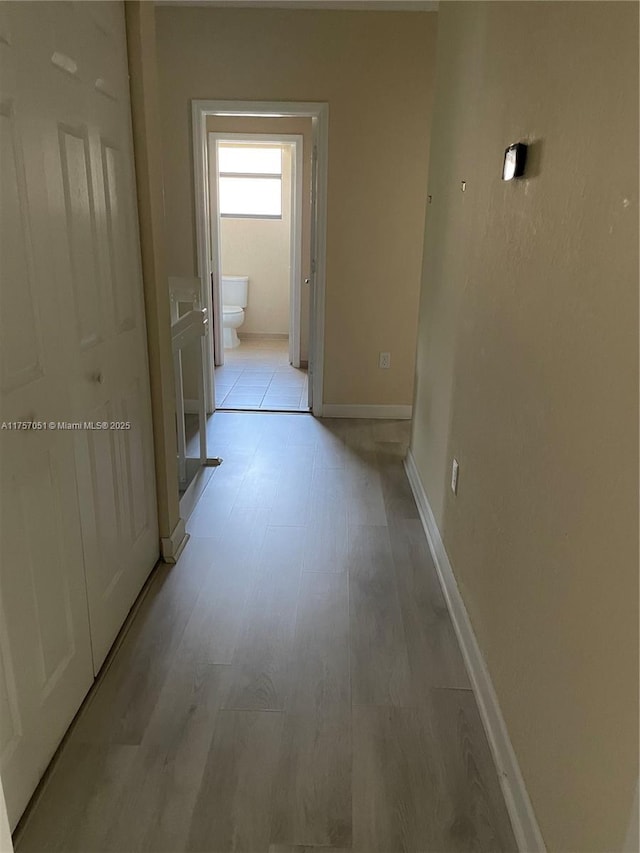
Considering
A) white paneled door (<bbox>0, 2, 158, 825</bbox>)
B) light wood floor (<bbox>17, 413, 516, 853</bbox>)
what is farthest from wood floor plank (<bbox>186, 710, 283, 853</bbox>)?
white paneled door (<bbox>0, 2, 158, 825</bbox>)

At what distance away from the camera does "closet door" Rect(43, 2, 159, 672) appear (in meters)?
1.56

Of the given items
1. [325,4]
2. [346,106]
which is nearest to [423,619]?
[346,106]

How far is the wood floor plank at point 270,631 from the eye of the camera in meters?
1.84

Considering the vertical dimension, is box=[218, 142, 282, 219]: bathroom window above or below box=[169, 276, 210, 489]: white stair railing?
above

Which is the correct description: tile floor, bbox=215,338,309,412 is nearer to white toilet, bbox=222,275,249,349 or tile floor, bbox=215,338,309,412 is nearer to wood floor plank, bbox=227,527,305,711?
white toilet, bbox=222,275,249,349

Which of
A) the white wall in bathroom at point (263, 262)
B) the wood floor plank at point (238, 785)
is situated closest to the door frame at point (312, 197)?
the white wall in bathroom at point (263, 262)

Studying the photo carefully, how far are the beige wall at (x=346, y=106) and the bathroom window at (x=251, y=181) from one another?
2.68 m

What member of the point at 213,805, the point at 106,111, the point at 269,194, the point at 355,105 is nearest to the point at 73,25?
the point at 106,111

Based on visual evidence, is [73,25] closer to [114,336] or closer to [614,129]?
[114,336]

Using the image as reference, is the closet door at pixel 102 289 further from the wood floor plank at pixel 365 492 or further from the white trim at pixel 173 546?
the wood floor plank at pixel 365 492

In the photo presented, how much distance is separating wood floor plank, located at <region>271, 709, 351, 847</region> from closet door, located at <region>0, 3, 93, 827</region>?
1.99ft

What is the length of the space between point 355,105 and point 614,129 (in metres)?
3.20

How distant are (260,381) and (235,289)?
2.02m

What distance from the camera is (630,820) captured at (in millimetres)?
937
